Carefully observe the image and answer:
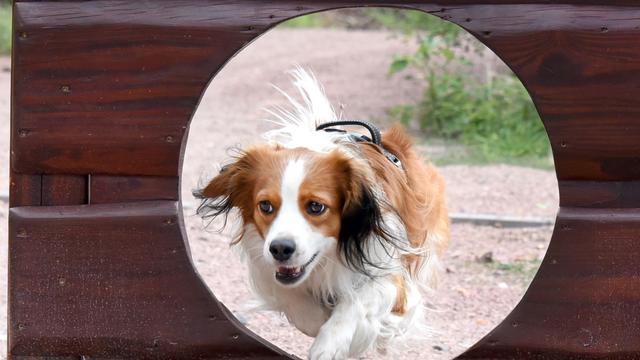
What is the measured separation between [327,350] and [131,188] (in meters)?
0.88

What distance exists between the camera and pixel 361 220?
4141 millimetres

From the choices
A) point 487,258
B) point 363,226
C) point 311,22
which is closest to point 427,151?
point 487,258

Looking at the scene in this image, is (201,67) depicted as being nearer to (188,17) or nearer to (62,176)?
(188,17)

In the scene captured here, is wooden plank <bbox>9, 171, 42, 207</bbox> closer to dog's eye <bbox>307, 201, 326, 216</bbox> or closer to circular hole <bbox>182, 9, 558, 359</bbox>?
circular hole <bbox>182, 9, 558, 359</bbox>

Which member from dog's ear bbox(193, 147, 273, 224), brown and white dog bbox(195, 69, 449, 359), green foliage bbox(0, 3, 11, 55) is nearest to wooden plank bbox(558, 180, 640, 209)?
brown and white dog bbox(195, 69, 449, 359)

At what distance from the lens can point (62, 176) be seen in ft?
13.1

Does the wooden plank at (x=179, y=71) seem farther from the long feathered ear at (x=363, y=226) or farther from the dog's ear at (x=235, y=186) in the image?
the long feathered ear at (x=363, y=226)

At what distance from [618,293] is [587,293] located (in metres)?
0.11

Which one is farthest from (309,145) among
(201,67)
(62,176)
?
(62,176)

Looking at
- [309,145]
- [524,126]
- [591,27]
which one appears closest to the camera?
[591,27]

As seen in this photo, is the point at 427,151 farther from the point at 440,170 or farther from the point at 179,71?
the point at 179,71

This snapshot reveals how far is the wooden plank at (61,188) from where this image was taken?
13.1 ft

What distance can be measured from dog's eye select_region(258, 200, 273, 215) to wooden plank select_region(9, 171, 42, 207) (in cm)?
76

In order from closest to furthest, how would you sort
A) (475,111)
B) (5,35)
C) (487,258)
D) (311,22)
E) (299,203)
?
(299,203) < (487,258) < (475,111) < (5,35) < (311,22)
